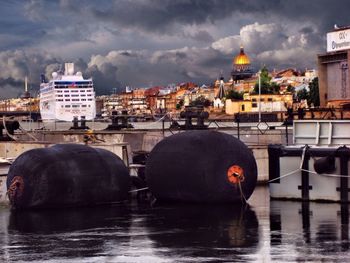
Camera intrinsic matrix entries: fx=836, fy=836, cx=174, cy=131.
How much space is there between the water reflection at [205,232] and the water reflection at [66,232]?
102 cm

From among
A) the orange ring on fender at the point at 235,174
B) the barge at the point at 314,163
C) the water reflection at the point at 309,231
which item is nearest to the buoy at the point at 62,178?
the orange ring on fender at the point at 235,174

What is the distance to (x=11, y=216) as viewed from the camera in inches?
1011

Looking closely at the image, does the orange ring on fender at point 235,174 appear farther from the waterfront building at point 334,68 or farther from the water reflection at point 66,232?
the waterfront building at point 334,68

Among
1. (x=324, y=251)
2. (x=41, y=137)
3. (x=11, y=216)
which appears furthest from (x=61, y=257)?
(x=41, y=137)

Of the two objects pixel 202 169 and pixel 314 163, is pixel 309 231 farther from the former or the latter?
pixel 314 163

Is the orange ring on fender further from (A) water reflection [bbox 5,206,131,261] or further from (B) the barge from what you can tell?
(A) water reflection [bbox 5,206,131,261]

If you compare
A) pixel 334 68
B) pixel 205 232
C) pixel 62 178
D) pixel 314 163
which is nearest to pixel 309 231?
→ pixel 205 232

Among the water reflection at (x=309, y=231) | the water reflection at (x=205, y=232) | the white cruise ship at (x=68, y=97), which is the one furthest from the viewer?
the white cruise ship at (x=68, y=97)

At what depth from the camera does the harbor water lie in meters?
18.3

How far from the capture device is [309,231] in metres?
21.8

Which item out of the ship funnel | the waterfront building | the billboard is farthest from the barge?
the ship funnel

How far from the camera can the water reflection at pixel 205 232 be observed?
18.6m

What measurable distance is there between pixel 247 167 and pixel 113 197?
4726 mm

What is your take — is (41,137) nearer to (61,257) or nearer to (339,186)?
(339,186)
